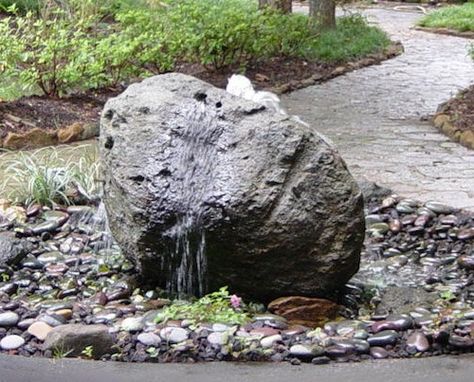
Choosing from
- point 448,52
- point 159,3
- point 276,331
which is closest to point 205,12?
point 159,3

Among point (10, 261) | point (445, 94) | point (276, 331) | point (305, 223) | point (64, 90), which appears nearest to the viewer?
point (276, 331)

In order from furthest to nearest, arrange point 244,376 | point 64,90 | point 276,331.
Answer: point 64,90
point 276,331
point 244,376

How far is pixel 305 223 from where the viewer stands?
4.65 m

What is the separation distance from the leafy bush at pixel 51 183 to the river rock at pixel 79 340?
7.36 ft

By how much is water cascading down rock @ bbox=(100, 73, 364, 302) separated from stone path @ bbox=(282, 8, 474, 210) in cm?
194

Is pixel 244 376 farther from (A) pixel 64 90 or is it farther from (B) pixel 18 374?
(A) pixel 64 90

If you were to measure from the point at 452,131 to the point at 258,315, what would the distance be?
458 cm

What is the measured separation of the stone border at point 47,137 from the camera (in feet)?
27.4

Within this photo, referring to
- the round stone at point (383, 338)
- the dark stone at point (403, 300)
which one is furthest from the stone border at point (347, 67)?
the round stone at point (383, 338)

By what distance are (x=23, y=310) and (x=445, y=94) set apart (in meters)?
6.98

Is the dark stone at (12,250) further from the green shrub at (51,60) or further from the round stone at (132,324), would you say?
the green shrub at (51,60)

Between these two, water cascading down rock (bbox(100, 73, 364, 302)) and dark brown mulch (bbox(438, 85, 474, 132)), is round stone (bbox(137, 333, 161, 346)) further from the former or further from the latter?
dark brown mulch (bbox(438, 85, 474, 132))

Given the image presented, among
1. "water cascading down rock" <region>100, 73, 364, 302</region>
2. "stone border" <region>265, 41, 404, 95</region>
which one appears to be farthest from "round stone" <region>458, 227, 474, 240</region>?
"stone border" <region>265, 41, 404, 95</region>

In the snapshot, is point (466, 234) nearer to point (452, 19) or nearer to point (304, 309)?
point (304, 309)
